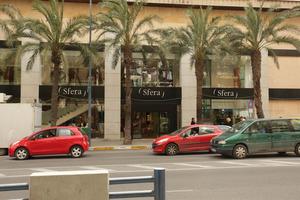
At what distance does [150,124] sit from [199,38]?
348 inches

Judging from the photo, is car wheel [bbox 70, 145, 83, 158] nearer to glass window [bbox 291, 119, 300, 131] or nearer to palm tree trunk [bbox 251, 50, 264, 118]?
glass window [bbox 291, 119, 300, 131]

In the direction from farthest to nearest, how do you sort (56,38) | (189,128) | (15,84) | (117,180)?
(15,84) < (56,38) < (189,128) < (117,180)

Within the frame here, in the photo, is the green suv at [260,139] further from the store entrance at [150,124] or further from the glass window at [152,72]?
the store entrance at [150,124]

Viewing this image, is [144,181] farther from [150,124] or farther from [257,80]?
[150,124]

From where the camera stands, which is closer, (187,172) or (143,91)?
(187,172)

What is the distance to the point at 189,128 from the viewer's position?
834 inches

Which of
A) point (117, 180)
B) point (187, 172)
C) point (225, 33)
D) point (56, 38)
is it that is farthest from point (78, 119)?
point (117, 180)

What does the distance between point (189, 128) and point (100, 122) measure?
549 inches

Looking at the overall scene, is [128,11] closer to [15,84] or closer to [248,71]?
[15,84]

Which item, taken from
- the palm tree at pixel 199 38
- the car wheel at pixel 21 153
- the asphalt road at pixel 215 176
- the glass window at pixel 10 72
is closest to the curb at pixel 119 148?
the palm tree at pixel 199 38

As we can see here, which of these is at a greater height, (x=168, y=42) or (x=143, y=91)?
(x=168, y=42)

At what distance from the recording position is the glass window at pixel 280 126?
1855 centimetres

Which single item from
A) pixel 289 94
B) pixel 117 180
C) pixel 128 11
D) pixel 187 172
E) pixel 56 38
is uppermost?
pixel 128 11

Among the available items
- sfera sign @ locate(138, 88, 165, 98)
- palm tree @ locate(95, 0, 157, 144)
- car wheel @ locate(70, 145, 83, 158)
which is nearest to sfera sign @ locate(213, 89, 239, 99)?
sfera sign @ locate(138, 88, 165, 98)
